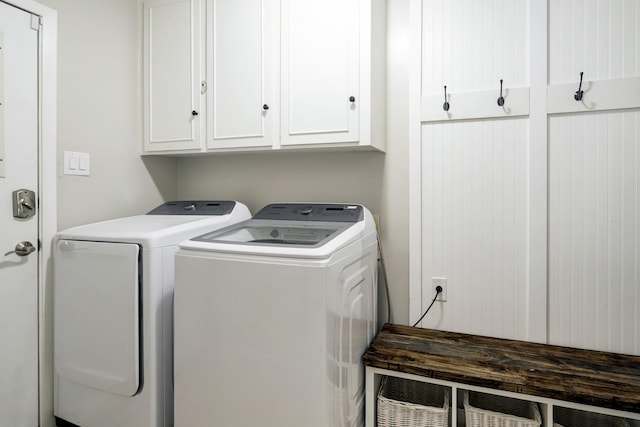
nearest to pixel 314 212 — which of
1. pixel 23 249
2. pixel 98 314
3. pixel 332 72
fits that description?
pixel 332 72

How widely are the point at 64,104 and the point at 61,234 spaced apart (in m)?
0.65

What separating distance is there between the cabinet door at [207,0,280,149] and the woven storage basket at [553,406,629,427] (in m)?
1.85

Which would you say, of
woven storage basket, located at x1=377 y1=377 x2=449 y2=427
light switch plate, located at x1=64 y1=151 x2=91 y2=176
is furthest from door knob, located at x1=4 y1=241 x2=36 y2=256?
woven storage basket, located at x1=377 y1=377 x2=449 y2=427

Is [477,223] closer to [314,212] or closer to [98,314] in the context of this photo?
[314,212]

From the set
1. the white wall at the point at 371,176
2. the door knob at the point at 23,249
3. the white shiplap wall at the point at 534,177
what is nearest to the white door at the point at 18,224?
the door knob at the point at 23,249

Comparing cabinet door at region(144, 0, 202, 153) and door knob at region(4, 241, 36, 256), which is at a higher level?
cabinet door at region(144, 0, 202, 153)

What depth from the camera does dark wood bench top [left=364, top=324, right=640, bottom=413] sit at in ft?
3.76

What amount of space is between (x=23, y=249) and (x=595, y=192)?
252 cm

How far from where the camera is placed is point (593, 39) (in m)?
1.45

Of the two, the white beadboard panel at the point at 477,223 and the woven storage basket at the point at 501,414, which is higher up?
the white beadboard panel at the point at 477,223

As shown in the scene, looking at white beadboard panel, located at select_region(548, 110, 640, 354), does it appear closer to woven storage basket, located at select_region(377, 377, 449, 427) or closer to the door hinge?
woven storage basket, located at select_region(377, 377, 449, 427)

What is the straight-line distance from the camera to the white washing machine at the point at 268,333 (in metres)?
1.13

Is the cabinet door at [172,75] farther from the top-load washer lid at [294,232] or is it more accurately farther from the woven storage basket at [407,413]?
the woven storage basket at [407,413]

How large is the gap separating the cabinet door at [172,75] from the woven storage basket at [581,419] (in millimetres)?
2205
